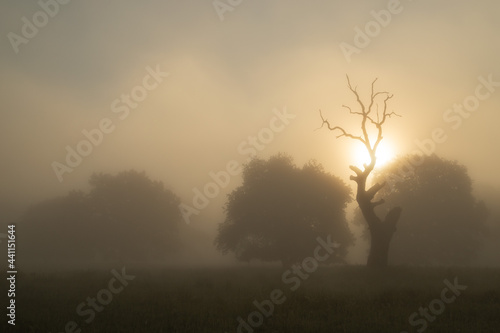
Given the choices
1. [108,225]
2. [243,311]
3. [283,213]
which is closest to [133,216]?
[108,225]

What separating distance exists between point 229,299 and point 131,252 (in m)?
47.6

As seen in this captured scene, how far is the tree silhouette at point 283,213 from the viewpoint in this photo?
1438 inches

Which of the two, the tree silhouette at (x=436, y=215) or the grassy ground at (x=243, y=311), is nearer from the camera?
the grassy ground at (x=243, y=311)

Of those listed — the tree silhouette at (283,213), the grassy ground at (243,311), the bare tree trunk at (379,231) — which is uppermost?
the tree silhouette at (283,213)

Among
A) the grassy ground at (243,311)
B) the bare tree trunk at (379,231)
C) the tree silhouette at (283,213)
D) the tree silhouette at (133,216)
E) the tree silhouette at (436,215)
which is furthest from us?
the tree silhouette at (133,216)

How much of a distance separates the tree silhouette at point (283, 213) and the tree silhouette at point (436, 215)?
7149mm

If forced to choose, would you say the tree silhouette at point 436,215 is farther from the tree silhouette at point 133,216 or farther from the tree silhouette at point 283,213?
the tree silhouette at point 133,216

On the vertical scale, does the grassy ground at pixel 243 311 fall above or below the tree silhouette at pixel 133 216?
below

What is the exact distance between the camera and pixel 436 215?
4153 cm

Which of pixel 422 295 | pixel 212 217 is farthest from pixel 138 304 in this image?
pixel 212 217

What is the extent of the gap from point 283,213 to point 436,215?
19521 millimetres

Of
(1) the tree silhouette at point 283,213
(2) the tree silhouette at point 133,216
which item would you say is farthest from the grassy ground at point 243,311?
(2) the tree silhouette at point 133,216

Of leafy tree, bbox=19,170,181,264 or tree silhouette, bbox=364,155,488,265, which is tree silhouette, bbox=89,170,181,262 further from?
tree silhouette, bbox=364,155,488,265

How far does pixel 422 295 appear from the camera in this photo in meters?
12.8
